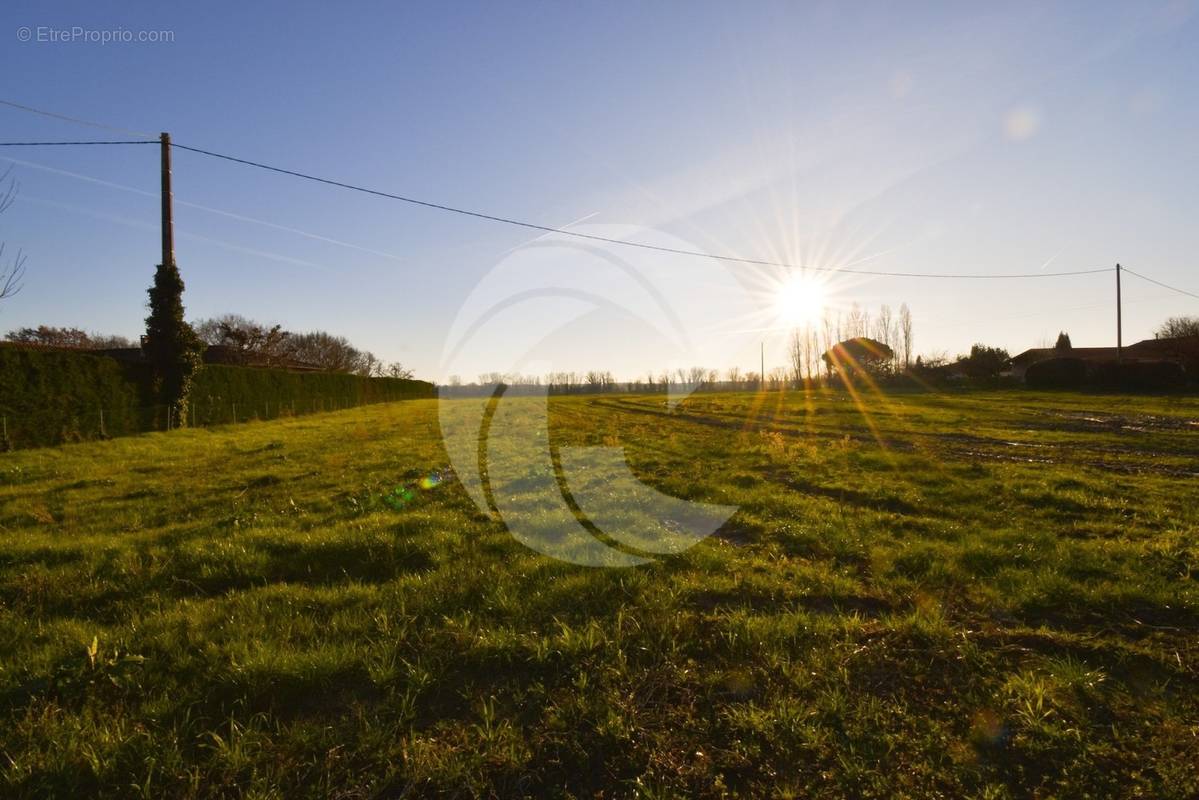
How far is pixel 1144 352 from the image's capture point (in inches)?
2068

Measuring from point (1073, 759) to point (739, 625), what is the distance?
74.7 inches

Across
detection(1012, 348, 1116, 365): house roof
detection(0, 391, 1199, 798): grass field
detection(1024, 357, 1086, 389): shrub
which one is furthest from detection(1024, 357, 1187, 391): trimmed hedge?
detection(0, 391, 1199, 798): grass field

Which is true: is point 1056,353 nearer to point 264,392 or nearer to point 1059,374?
point 1059,374

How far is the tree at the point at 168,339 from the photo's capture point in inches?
858

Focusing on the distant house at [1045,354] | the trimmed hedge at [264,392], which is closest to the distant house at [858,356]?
the distant house at [1045,354]

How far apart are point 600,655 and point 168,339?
26.0 meters

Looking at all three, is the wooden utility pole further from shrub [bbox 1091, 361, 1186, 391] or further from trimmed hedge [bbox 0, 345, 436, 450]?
shrub [bbox 1091, 361, 1186, 391]

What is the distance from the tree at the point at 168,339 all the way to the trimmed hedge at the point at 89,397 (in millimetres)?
622

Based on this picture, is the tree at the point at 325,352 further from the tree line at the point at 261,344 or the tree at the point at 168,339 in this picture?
the tree at the point at 168,339

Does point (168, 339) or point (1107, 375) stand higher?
point (168, 339)

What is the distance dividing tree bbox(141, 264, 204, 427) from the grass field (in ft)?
56.2

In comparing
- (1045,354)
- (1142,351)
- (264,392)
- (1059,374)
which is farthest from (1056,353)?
(264,392)

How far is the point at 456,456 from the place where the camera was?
14.0 m

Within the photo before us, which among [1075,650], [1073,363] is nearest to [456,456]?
[1075,650]
